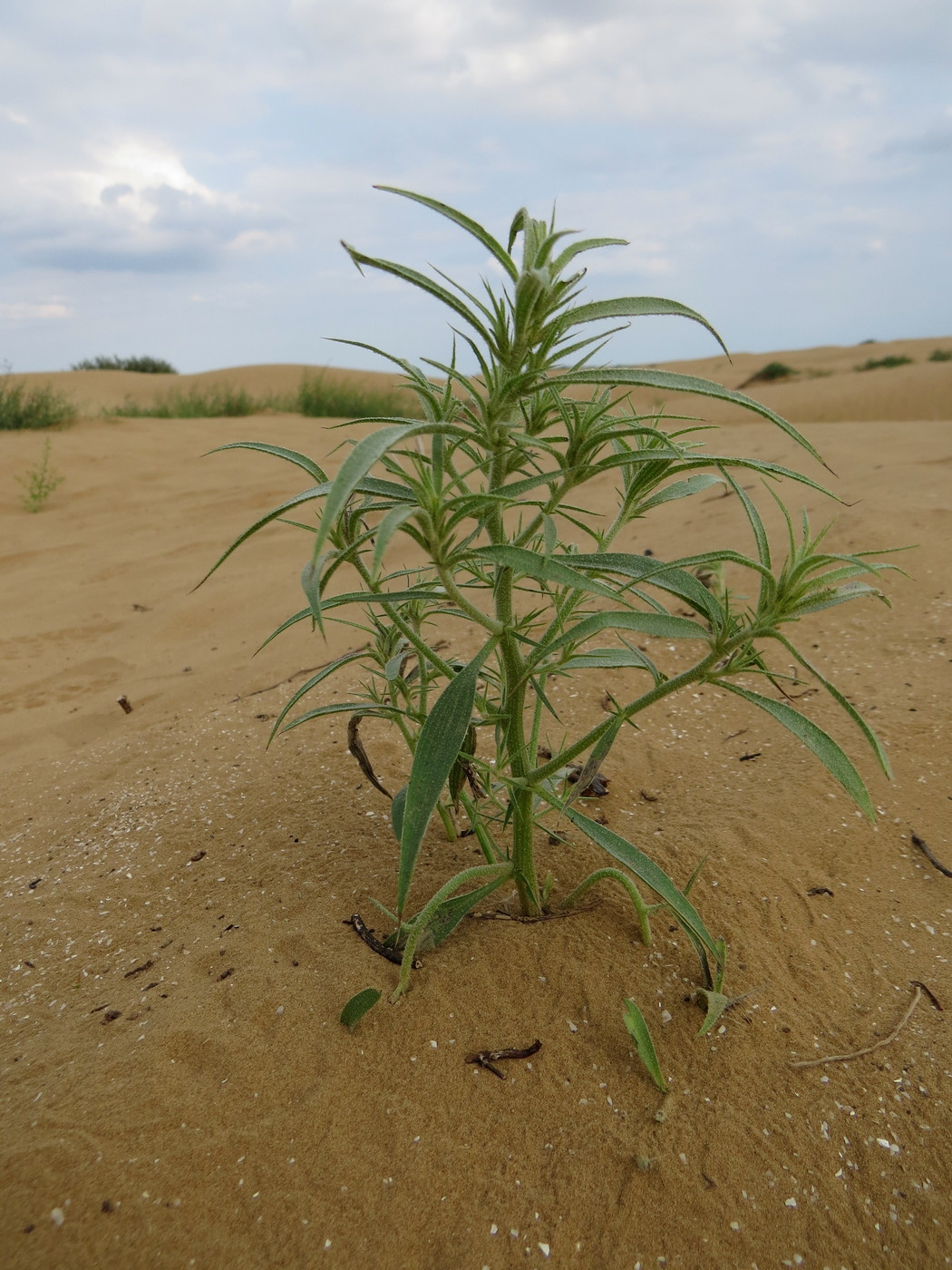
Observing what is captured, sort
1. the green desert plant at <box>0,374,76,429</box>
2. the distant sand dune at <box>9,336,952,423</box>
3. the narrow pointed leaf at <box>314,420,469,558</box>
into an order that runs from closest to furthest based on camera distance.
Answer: the narrow pointed leaf at <box>314,420,469,558</box>, the green desert plant at <box>0,374,76,429</box>, the distant sand dune at <box>9,336,952,423</box>

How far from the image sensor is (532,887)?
133 centimetres

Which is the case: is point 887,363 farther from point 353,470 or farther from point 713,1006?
point 353,470

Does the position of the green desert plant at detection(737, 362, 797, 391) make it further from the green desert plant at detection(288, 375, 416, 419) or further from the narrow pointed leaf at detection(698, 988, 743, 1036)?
the narrow pointed leaf at detection(698, 988, 743, 1036)

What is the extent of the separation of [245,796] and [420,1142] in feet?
3.45

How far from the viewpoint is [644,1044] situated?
3.63 ft

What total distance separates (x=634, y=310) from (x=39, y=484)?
5.61 m

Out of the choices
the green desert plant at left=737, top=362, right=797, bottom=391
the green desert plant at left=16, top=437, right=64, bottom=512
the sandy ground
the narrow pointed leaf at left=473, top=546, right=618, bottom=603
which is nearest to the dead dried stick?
the sandy ground

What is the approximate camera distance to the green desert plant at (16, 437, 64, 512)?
558cm

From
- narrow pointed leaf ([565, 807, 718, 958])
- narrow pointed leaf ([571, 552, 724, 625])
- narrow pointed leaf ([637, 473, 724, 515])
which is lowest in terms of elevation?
narrow pointed leaf ([565, 807, 718, 958])

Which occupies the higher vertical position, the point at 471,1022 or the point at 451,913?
the point at 451,913

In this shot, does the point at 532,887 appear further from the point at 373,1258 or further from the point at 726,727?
the point at 726,727

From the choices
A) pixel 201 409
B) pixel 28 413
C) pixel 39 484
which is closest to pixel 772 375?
pixel 201 409

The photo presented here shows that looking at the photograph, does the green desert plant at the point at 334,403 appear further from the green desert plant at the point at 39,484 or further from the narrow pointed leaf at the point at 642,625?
the narrow pointed leaf at the point at 642,625

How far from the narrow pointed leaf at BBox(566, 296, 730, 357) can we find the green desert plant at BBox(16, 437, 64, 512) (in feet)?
18.3
